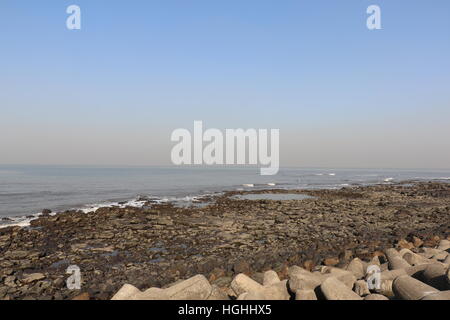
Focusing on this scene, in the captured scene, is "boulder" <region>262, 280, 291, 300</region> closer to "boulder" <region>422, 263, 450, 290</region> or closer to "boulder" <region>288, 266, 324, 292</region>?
"boulder" <region>288, 266, 324, 292</region>

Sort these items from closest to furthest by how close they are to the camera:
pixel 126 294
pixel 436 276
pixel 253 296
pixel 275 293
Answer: pixel 253 296, pixel 126 294, pixel 275 293, pixel 436 276

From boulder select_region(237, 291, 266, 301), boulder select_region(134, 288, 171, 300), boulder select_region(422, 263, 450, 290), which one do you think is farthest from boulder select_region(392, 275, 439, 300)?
boulder select_region(134, 288, 171, 300)

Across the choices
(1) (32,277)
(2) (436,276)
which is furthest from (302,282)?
(1) (32,277)

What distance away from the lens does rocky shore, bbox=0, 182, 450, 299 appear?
923cm

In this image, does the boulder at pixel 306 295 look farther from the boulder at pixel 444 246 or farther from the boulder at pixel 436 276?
the boulder at pixel 444 246

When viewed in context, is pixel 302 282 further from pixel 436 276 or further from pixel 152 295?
pixel 152 295

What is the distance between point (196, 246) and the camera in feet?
44.5

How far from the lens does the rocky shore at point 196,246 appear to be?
923 cm

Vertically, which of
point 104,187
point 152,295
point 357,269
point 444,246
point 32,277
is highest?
point 152,295

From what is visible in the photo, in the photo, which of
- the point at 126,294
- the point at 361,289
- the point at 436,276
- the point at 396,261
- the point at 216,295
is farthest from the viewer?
the point at 396,261

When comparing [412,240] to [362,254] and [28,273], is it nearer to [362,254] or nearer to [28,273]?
[362,254]

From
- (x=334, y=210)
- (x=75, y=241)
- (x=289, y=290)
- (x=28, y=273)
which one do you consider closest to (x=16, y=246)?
(x=75, y=241)

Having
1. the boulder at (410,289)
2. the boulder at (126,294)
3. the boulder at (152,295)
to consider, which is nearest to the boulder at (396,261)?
the boulder at (410,289)

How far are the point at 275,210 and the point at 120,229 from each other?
12143 millimetres
